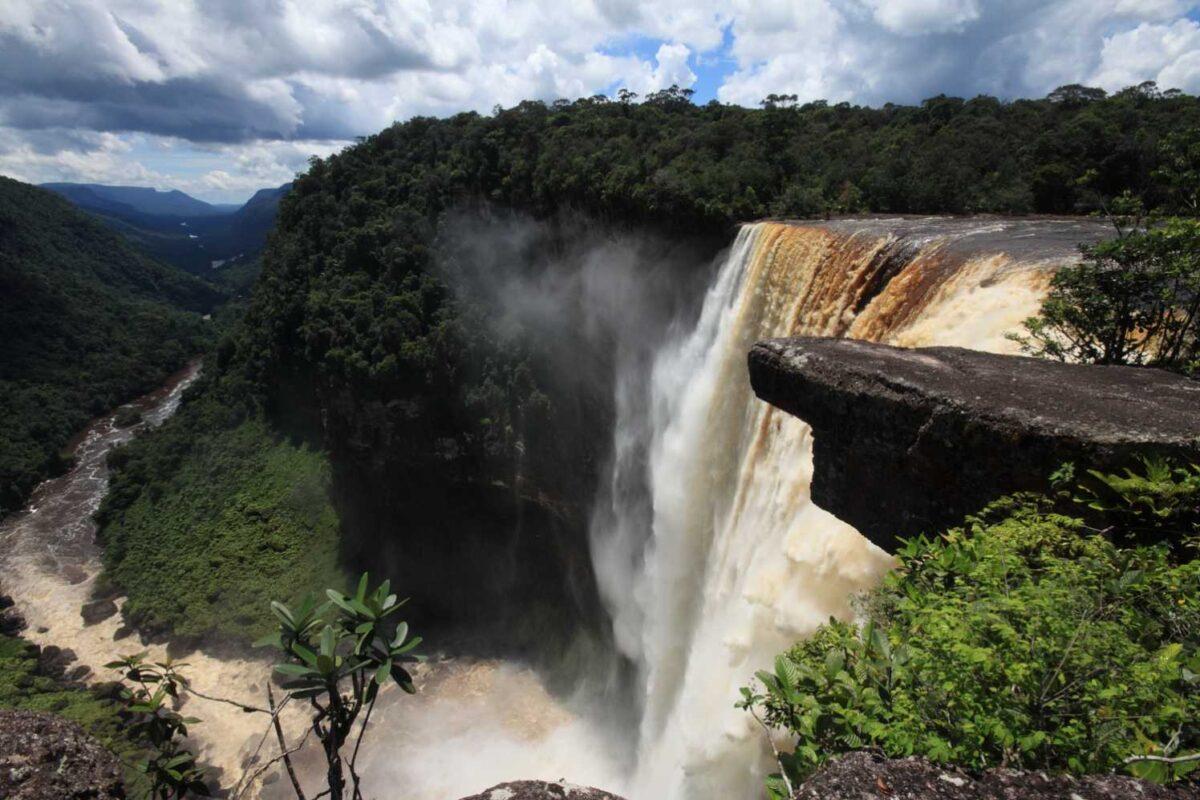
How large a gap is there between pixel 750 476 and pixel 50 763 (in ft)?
29.2

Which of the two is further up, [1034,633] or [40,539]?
[1034,633]

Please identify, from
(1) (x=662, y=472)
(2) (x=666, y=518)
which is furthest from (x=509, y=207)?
(2) (x=666, y=518)

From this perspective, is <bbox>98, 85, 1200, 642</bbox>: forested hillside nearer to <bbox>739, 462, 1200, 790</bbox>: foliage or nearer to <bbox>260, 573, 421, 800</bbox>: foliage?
<bbox>739, 462, 1200, 790</bbox>: foliage

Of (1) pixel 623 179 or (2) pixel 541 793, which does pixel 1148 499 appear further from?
(1) pixel 623 179

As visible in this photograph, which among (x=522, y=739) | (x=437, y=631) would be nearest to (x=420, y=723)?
(x=522, y=739)

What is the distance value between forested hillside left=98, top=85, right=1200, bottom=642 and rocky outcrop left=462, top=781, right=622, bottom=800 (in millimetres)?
15296

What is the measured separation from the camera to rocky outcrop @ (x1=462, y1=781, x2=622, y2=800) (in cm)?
295

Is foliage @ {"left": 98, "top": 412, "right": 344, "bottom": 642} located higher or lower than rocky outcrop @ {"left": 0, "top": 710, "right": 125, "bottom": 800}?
lower

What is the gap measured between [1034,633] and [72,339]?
6432 cm

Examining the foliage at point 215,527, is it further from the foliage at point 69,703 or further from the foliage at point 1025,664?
the foliage at point 1025,664

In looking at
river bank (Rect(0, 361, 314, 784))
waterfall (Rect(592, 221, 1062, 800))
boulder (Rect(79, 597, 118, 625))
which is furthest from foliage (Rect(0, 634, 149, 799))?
waterfall (Rect(592, 221, 1062, 800))

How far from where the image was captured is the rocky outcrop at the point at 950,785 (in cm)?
247

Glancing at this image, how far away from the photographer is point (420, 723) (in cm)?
1917

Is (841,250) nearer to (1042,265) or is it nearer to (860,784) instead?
(1042,265)
